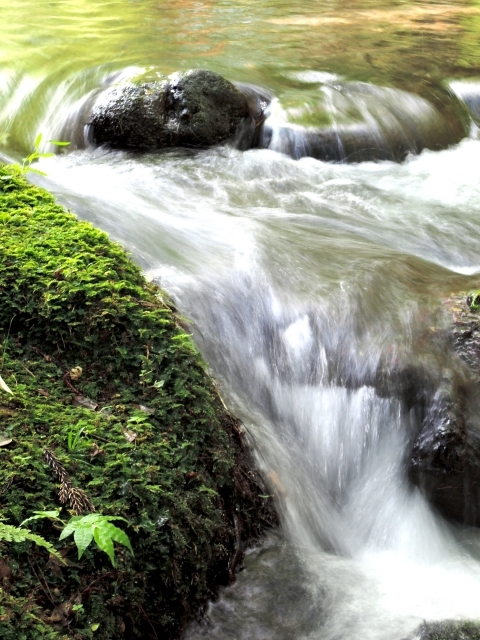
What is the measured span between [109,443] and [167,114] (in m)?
6.01

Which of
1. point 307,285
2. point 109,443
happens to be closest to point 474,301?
point 307,285

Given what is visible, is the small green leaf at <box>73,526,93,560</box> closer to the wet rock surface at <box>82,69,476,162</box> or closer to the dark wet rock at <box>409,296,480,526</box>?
the dark wet rock at <box>409,296,480,526</box>

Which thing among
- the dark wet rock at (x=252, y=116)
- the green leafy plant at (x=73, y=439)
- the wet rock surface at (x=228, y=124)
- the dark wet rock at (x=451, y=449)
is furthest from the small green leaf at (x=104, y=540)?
the dark wet rock at (x=252, y=116)

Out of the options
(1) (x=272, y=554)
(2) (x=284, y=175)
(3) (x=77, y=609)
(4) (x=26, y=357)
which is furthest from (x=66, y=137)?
(3) (x=77, y=609)

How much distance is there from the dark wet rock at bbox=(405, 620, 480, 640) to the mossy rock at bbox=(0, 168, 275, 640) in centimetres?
73

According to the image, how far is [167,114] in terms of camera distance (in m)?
7.80

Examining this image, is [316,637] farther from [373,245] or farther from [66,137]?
[66,137]

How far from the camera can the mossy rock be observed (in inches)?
82.6

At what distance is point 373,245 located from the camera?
5.60 m

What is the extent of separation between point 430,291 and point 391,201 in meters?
2.73

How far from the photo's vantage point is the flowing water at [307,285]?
2.95 meters

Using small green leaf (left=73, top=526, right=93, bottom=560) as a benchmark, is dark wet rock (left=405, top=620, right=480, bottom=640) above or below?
below

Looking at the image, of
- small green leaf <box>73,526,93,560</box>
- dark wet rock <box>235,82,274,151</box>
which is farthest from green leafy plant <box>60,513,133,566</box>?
dark wet rock <box>235,82,274,151</box>

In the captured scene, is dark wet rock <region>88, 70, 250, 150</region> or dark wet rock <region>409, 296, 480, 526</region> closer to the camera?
dark wet rock <region>409, 296, 480, 526</region>
